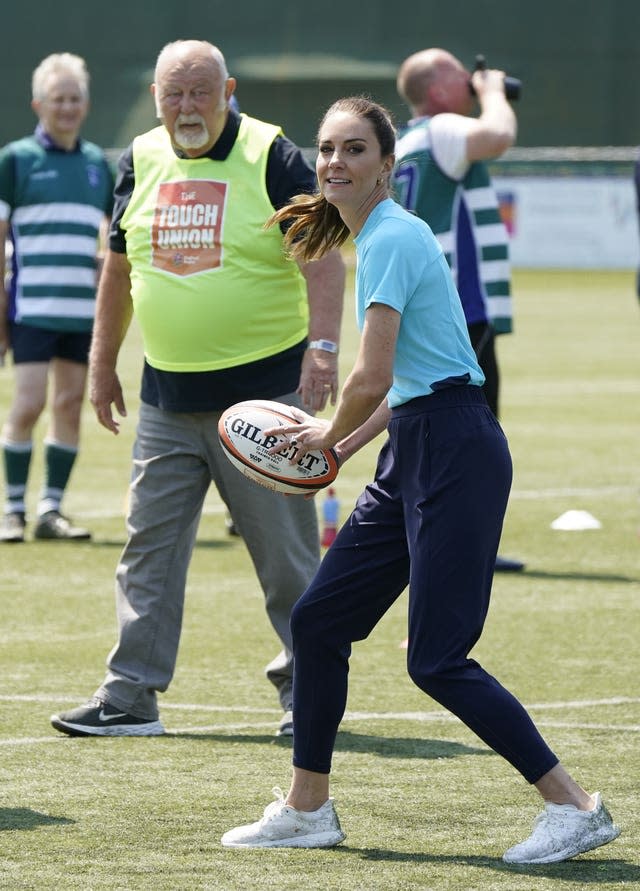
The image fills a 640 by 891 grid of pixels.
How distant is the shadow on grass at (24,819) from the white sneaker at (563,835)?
4.32ft

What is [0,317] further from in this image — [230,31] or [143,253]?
[230,31]

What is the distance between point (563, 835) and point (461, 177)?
444 cm

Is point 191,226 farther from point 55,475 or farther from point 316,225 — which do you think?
point 55,475

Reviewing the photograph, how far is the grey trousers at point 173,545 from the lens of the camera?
650 cm

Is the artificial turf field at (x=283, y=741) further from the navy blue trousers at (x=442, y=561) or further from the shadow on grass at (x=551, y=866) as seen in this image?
the navy blue trousers at (x=442, y=561)

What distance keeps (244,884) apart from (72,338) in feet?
21.7

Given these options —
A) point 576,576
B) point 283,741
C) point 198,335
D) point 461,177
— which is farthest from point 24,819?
point 576,576

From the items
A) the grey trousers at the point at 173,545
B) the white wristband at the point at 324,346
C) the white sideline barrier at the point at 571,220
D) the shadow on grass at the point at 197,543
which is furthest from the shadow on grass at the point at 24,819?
the white sideline barrier at the point at 571,220

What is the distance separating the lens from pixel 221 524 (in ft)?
37.6

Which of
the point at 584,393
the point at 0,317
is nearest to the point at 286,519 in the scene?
the point at 0,317

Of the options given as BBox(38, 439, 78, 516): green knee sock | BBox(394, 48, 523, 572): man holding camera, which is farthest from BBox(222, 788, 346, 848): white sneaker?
BBox(38, 439, 78, 516): green knee sock

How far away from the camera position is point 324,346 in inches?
248

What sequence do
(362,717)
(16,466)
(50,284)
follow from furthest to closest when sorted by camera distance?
(16,466) < (50,284) < (362,717)

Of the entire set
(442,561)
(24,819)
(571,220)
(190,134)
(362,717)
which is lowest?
(571,220)
